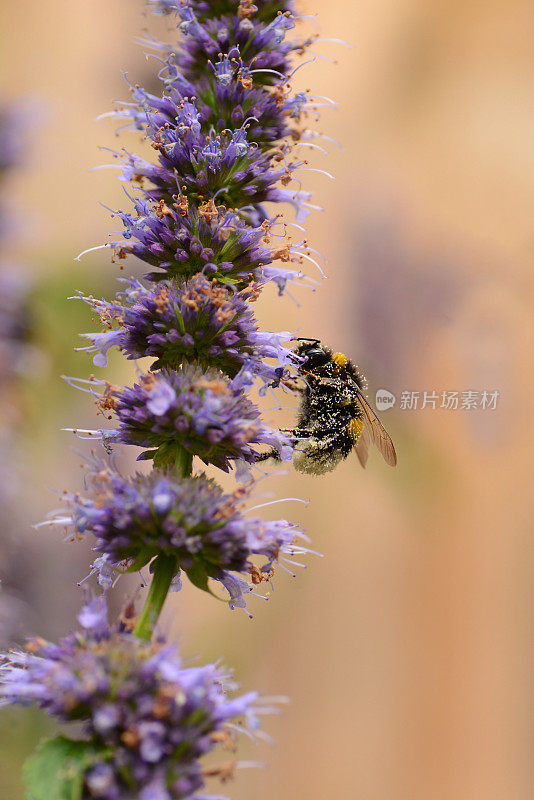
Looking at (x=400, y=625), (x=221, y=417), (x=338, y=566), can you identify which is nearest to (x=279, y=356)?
(x=221, y=417)

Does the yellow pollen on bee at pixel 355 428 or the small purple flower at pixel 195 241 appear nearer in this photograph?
the small purple flower at pixel 195 241

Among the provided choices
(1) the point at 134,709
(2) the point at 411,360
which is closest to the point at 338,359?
(1) the point at 134,709

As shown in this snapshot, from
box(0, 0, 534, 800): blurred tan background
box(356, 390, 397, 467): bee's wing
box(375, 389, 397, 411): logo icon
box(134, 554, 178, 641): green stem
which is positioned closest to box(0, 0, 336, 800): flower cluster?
box(134, 554, 178, 641): green stem

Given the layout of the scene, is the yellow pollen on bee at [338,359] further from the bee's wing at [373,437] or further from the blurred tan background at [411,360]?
the blurred tan background at [411,360]

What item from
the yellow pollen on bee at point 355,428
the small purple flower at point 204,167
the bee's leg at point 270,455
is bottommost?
the bee's leg at point 270,455

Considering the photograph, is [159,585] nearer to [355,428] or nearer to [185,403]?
[185,403]

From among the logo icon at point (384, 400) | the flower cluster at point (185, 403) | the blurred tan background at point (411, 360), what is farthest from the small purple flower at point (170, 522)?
the blurred tan background at point (411, 360)

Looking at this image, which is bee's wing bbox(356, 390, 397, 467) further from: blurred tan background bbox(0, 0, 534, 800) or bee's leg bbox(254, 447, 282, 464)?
blurred tan background bbox(0, 0, 534, 800)
